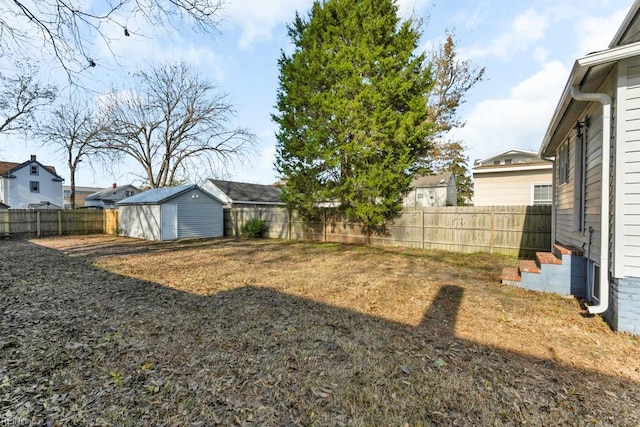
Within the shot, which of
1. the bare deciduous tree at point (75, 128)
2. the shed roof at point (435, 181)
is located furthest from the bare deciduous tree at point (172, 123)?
the shed roof at point (435, 181)

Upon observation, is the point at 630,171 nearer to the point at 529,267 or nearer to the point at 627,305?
the point at 627,305

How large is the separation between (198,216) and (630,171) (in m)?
16.4

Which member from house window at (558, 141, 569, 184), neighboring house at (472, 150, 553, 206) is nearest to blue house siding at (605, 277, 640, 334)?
house window at (558, 141, 569, 184)

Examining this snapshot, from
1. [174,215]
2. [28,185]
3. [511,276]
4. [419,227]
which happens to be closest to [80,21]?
[511,276]

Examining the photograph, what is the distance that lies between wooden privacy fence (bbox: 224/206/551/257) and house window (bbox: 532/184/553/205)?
5.84 m

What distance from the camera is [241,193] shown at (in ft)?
81.1

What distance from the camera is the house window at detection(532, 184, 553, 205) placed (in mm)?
13586

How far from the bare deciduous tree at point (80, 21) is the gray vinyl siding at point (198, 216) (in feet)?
40.4

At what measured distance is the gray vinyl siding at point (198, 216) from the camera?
15.6 meters

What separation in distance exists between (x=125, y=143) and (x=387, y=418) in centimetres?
2544

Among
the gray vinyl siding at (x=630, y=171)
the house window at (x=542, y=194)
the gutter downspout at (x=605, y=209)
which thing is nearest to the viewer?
the gray vinyl siding at (x=630, y=171)

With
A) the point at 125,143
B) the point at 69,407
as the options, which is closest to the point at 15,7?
the point at 69,407

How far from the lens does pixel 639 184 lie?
3371 millimetres

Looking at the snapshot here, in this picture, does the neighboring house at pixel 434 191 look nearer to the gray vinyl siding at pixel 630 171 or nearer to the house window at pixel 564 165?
the house window at pixel 564 165
